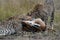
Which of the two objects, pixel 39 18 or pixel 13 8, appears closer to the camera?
pixel 39 18

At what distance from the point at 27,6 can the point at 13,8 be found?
498 millimetres

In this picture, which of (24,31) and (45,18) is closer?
(24,31)

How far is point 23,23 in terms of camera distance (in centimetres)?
751

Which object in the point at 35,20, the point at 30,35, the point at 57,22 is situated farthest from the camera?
the point at 57,22

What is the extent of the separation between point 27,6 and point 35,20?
78.2 inches

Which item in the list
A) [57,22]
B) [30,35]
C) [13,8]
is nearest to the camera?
[30,35]

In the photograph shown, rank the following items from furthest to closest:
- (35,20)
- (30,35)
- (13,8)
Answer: (13,8) → (35,20) → (30,35)

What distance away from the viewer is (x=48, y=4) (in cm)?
870

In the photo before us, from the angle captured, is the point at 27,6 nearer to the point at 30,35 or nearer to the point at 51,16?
the point at 51,16

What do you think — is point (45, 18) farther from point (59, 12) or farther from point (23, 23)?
point (59, 12)

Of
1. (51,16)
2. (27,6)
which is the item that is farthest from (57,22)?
(27,6)

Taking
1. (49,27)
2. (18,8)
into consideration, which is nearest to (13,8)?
(18,8)

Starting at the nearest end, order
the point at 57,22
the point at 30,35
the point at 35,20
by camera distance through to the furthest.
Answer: the point at 30,35, the point at 35,20, the point at 57,22

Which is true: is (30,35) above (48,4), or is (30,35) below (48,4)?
below
